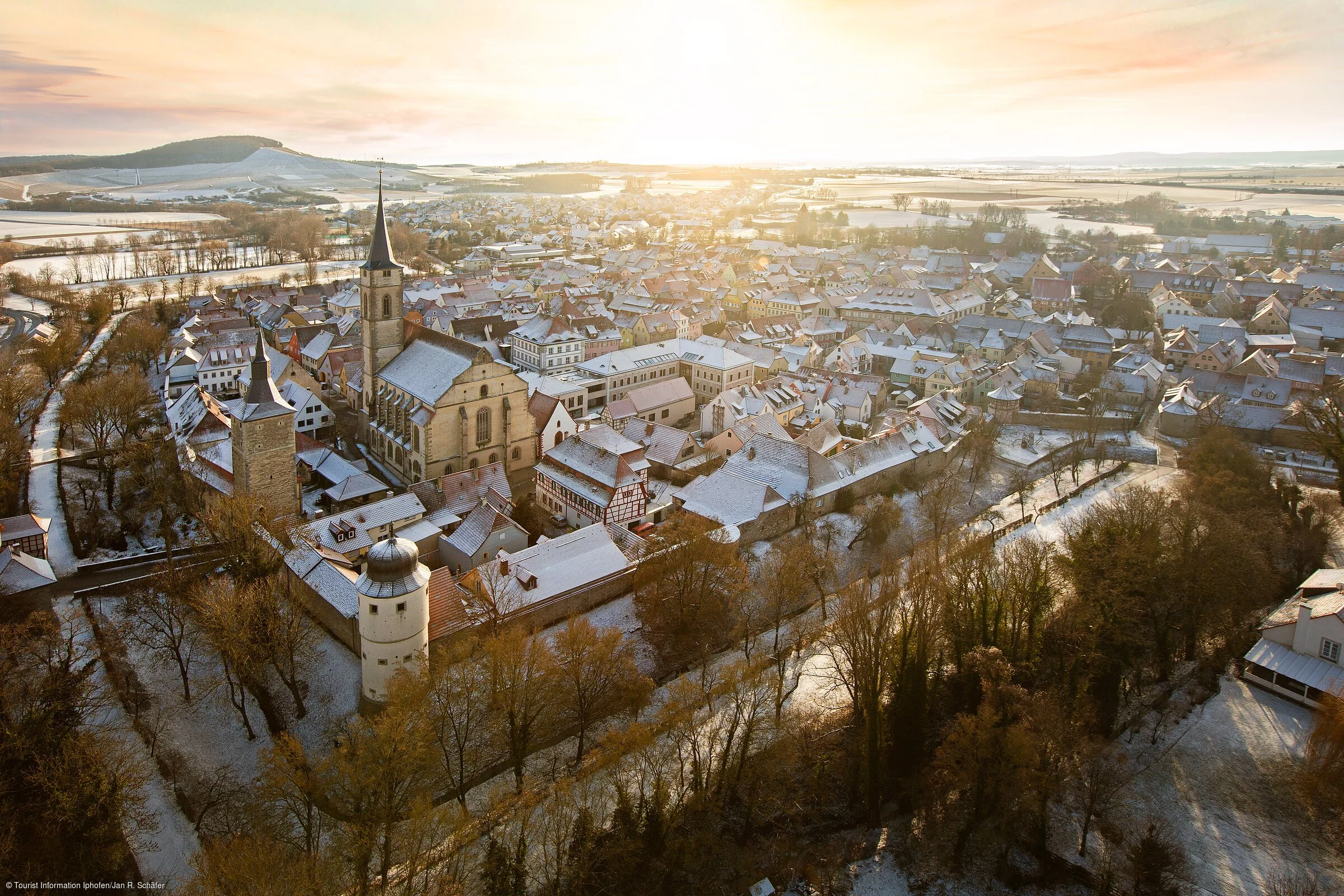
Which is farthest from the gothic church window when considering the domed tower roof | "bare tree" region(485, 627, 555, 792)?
"bare tree" region(485, 627, 555, 792)

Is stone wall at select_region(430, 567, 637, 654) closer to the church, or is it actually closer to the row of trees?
the row of trees

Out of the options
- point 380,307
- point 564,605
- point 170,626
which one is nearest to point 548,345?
point 380,307

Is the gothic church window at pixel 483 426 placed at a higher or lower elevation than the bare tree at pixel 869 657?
higher

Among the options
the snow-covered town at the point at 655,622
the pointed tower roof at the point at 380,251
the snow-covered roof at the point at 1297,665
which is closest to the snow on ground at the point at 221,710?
the snow-covered town at the point at 655,622

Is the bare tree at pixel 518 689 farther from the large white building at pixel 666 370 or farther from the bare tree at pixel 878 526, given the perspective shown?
the large white building at pixel 666 370

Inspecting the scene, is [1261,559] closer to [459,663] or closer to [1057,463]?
[1057,463]
